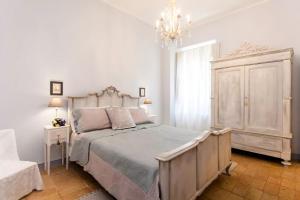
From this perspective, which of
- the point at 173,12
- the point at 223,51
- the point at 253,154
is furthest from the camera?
the point at 223,51

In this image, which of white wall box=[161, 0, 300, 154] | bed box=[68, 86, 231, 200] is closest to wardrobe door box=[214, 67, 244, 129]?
white wall box=[161, 0, 300, 154]

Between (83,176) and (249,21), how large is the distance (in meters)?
4.32

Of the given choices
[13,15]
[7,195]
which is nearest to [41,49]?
[13,15]

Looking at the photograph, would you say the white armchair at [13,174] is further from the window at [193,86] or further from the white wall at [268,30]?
the white wall at [268,30]

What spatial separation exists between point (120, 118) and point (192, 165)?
1.62 meters

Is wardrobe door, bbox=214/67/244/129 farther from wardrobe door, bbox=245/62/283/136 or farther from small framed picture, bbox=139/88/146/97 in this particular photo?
small framed picture, bbox=139/88/146/97

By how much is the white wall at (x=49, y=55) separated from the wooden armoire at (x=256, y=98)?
86.1 inches

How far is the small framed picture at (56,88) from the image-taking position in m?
2.76

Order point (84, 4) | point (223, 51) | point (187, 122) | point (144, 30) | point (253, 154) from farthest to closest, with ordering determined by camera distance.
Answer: point (187, 122) → point (144, 30) → point (223, 51) → point (253, 154) → point (84, 4)

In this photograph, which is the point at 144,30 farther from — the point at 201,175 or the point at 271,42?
the point at 201,175

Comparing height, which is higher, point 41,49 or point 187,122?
point 41,49

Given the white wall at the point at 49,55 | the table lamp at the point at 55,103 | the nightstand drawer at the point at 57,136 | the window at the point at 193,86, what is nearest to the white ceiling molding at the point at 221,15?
the window at the point at 193,86

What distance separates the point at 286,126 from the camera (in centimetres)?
275

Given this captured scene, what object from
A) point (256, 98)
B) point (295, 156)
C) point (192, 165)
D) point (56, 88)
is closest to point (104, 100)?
point (56, 88)
